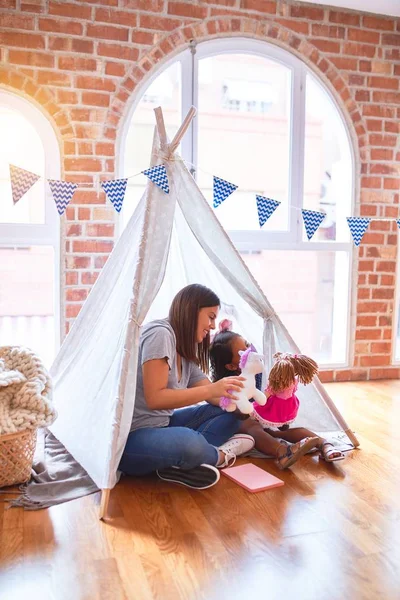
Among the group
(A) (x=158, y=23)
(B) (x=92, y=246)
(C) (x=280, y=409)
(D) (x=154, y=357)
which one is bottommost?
(C) (x=280, y=409)

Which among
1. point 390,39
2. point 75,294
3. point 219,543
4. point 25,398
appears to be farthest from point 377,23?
point 219,543

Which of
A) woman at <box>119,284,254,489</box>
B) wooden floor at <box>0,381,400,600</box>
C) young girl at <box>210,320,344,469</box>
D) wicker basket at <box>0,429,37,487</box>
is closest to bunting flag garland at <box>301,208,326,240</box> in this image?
young girl at <box>210,320,344,469</box>

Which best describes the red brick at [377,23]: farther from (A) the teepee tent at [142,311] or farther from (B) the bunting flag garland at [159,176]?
(B) the bunting flag garland at [159,176]

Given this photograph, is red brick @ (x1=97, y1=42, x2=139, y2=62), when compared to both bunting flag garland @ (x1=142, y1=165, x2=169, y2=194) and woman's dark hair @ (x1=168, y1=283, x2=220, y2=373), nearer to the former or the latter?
bunting flag garland @ (x1=142, y1=165, x2=169, y2=194)

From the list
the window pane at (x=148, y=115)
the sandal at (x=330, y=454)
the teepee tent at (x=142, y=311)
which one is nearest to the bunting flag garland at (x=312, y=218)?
the teepee tent at (x=142, y=311)

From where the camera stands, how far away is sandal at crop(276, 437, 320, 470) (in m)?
2.35

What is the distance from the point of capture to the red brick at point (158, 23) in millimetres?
3283

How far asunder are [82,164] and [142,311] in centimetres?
140

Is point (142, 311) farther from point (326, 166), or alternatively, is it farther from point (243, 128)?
point (326, 166)

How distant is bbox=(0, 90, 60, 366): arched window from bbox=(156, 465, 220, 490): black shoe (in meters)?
1.38

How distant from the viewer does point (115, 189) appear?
2727 mm

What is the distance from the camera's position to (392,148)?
3852 mm

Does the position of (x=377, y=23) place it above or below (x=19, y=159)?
above

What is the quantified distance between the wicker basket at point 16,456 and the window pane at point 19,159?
4.96 ft
